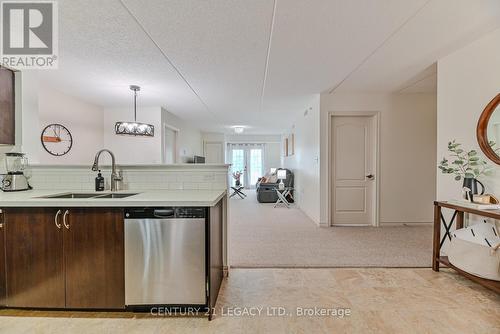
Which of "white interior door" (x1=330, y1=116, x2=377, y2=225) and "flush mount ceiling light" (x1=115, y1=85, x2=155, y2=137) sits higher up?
"flush mount ceiling light" (x1=115, y1=85, x2=155, y2=137)

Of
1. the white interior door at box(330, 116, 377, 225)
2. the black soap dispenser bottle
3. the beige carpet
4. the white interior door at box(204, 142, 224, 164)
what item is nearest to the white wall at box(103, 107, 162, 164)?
the beige carpet

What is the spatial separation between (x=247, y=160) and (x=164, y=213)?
28.3 feet

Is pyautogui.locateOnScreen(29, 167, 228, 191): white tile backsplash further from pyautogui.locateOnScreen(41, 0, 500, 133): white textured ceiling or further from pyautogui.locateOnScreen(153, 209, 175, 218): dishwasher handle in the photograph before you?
pyautogui.locateOnScreen(41, 0, 500, 133): white textured ceiling

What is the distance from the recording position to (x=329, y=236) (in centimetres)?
359

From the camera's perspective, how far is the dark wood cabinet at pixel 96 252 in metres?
1.69

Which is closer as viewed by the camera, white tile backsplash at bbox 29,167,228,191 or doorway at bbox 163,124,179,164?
white tile backsplash at bbox 29,167,228,191

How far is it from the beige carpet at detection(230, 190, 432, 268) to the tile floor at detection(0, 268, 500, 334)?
315 mm

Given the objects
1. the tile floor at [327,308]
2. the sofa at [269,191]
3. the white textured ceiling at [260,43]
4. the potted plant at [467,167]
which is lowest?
the tile floor at [327,308]

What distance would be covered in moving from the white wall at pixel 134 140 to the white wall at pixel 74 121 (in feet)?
0.54

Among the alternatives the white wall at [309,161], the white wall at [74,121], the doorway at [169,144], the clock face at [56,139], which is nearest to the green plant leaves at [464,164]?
the white wall at [309,161]

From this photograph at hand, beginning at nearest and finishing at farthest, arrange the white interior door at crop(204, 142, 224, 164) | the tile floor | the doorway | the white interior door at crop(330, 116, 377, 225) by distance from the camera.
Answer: the tile floor, the white interior door at crop(330, 116, 377, 225), the doorway, the white interior door at crop(204, 142, 224, 164)

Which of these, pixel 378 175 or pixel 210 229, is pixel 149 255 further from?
pixel 378 175

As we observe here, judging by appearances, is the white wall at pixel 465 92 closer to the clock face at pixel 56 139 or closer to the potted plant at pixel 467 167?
the potted plant at pixel 467 167

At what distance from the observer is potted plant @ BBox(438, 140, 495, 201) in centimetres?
221
